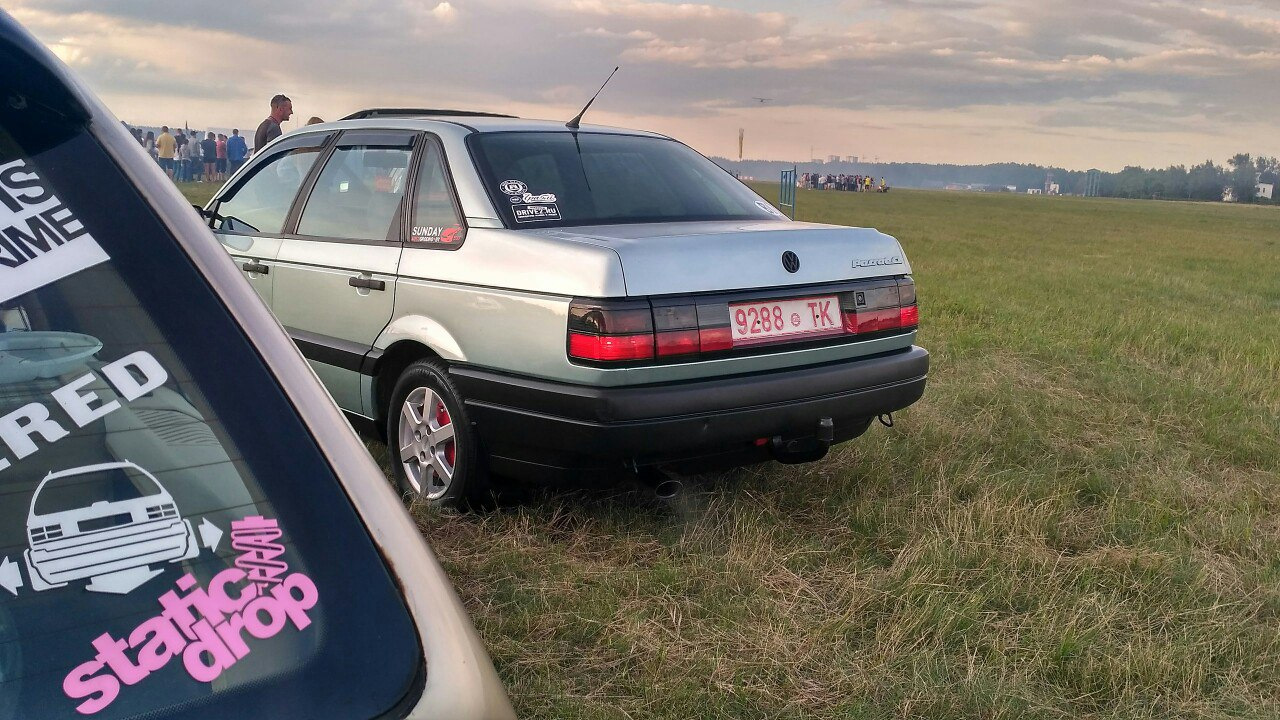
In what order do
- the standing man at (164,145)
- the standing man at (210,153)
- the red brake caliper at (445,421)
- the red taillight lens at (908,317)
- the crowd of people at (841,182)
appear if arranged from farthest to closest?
1. the crowd of people at (841,182)
2. the standing man at (210,153)
3. the standing man at (164,145)
4. the red taillight lens at (908,317)
5. the red brake caliper at (445,421)

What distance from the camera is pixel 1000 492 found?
15.5 feet

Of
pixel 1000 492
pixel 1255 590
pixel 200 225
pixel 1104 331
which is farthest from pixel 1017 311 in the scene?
pixel 200 225

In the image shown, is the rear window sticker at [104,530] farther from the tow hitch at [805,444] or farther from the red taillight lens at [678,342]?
the tow hitch at [805,444]

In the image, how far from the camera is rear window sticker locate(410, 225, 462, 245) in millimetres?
4203

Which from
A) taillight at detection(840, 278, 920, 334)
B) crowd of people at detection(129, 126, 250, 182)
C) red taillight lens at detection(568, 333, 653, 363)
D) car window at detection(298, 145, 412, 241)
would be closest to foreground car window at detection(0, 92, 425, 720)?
red taillight lens at detection(568, 333, 653, 363)

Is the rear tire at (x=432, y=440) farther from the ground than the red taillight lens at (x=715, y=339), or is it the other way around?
the red taillight lens at (x=715, y=339)

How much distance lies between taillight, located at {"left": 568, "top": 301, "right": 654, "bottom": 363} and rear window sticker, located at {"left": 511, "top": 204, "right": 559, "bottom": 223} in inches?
25.2

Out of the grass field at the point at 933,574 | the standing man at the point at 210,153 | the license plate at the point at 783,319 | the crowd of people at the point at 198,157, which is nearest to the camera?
the grass field at the point at 933,574

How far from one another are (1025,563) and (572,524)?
5.40 feet

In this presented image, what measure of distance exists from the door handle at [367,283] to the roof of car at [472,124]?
0.68m

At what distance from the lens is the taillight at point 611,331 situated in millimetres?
3588

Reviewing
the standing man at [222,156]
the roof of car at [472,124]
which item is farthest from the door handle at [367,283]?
the standing man at [222,156]

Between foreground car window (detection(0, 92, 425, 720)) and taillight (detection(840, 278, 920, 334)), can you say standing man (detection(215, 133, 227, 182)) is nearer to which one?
taillight (detection(840, 278, 920, 334))

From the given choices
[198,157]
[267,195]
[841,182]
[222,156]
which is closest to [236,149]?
[222,156]
